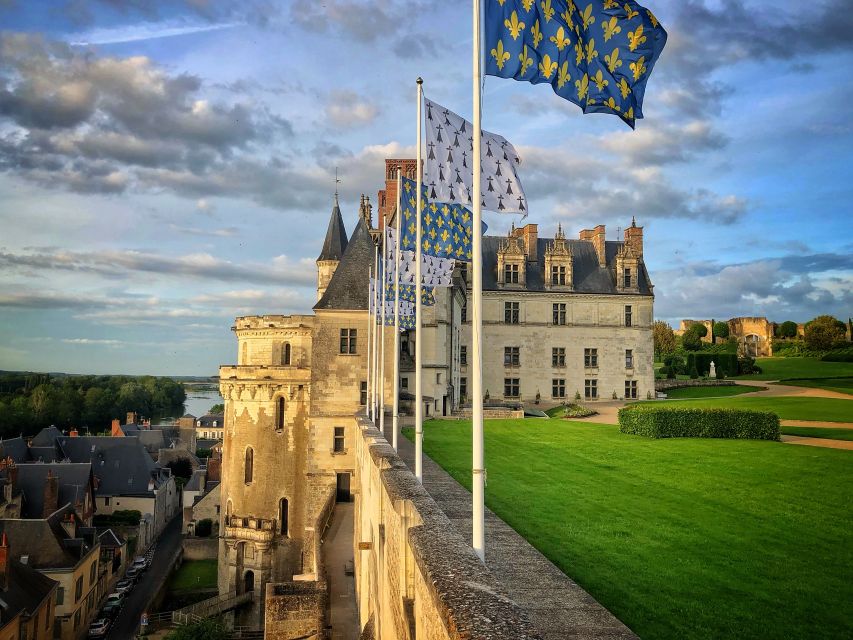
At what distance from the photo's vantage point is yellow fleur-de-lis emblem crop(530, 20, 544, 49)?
723 centimetres

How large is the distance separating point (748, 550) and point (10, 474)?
4823cm

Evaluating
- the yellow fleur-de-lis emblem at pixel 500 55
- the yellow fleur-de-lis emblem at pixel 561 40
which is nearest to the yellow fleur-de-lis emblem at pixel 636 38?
the yellow fleur-de-lis emblem at pixel 561 40

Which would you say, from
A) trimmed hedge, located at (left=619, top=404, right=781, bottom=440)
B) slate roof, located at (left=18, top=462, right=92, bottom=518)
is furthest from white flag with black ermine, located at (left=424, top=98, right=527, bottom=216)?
slate roof, located at (left=18, top=462, right=92, bottom=518)

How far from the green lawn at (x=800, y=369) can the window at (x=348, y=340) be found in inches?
1613

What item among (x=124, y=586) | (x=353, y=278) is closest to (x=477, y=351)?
(x=353, y=278)

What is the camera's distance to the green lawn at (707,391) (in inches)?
1819

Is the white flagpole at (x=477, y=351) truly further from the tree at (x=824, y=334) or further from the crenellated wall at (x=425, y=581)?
the tree at (x=824, y=334)

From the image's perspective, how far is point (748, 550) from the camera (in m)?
10.2

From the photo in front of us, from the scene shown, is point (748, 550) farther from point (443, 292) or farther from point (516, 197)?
point (443, 292)

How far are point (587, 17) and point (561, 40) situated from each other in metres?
0.44

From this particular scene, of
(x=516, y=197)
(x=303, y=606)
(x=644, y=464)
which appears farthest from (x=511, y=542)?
(x=644, y=464)

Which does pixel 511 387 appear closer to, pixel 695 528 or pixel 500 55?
pixel 695 528

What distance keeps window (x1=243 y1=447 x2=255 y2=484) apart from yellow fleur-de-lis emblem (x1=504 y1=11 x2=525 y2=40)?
92.4 feet

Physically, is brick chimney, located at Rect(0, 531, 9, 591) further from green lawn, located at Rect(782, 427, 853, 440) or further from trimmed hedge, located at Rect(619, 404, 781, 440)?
green lawn, located at Rect(782, 427, 853, 440)
